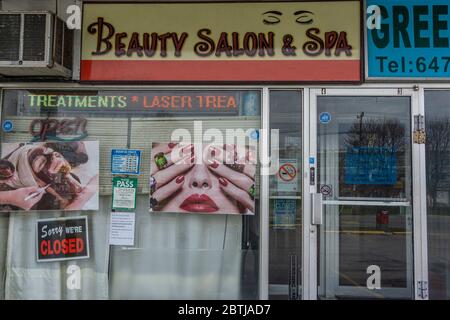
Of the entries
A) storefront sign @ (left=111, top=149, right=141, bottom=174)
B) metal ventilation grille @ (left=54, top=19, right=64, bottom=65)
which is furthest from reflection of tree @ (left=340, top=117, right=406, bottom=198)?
metal ventilation grille @ (left=54, top=19, right=64, bottom=65)

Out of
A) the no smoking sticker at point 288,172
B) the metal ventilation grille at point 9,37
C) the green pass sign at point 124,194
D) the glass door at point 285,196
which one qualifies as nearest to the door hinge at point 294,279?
the glass door at point 285,196

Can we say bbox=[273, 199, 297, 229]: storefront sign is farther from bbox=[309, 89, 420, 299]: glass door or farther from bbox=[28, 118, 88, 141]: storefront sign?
bbox=[28, 118, 88, 141]: storefront sign

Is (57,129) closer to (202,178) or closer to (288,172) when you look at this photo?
(202,178)

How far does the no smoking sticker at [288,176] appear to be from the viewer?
564 centimetres

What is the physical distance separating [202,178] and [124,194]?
33.0 inches

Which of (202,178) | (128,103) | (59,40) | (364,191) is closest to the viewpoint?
(59,40)

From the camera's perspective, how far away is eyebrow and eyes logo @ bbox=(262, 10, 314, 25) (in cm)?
569

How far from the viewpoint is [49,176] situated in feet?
19.0

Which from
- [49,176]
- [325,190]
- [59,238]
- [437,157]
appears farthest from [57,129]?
[437,157]

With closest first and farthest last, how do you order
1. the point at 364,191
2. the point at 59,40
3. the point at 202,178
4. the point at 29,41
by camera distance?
1. the point at 29,41
2. the point at 59,40
3. the point at 364,191
4. the point at 202,178

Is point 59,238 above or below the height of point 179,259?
above

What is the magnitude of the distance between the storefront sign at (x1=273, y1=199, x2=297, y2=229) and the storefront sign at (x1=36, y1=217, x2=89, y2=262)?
199 centimetres

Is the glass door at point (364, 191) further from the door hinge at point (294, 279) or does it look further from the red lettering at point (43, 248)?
the red lettering at point (43, 248)
